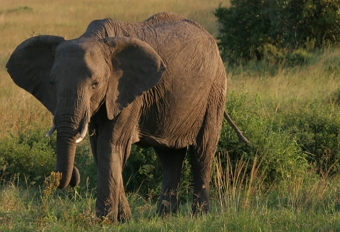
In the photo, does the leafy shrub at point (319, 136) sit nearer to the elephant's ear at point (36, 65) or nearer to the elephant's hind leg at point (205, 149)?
the elephant's hind leg at point (205, 149)

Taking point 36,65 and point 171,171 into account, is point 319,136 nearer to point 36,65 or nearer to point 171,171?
point 171,171

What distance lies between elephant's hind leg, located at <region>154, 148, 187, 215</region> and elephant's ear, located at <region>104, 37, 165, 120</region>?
1.18 metres

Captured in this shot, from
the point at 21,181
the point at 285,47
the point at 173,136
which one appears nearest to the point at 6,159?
the point at 21,181

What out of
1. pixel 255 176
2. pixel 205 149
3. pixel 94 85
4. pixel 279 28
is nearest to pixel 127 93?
pixel 94 85

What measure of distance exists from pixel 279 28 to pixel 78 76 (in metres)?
10.8

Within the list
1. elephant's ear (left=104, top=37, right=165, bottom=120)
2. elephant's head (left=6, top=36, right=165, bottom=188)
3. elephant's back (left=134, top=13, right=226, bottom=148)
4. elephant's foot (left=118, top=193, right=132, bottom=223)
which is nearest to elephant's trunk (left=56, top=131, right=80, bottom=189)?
elephant's head (left=6, top=36, right=165, bottom=188)

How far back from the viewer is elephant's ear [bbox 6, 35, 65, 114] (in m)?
6.08

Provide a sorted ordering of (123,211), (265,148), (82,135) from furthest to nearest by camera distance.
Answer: (265,148) → (123,211) → (82,135)

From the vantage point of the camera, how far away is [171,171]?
23.8 feet

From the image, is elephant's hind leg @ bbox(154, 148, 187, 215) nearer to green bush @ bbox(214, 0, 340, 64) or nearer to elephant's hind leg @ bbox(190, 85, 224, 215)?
elephant's hind leg @ bbox(190, 85, 224, 215)

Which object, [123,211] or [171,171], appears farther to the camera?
[171,171]

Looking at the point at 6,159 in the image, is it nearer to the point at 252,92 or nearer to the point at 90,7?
the point at 252,92

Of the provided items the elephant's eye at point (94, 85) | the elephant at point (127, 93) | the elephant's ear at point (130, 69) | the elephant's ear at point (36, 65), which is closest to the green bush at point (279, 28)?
the elephant at point (127, 93)

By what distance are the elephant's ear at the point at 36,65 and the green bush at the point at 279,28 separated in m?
9.08
